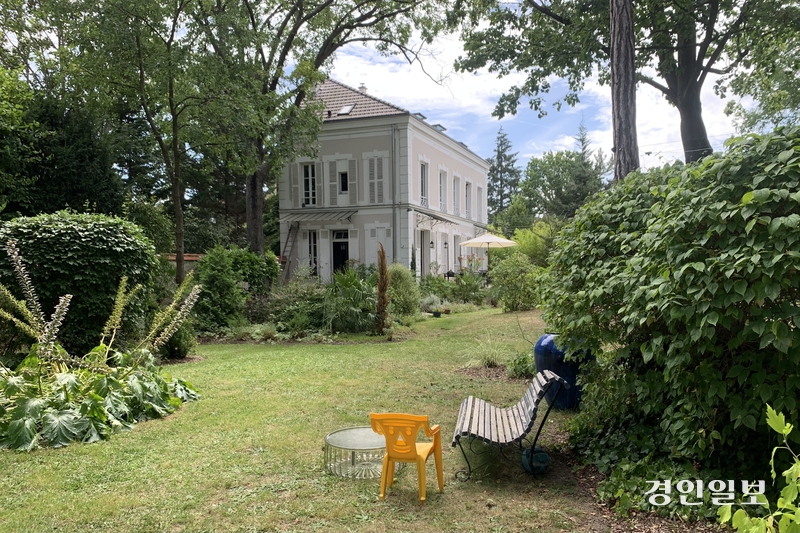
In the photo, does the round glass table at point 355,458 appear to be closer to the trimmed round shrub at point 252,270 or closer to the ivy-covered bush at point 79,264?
the ivy-covered bush at point 79,264

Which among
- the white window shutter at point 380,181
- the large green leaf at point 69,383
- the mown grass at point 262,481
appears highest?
the white window shutter at point 380,181

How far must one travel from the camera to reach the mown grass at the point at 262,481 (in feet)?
10.2

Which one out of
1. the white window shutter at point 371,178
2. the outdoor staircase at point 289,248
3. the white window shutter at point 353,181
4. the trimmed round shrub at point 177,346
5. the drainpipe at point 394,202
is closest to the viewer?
the trimmed round shrub at point 177,346

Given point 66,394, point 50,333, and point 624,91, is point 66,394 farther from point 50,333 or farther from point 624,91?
point 624,91

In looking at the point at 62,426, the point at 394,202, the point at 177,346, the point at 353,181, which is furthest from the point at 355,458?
the point at 353,181

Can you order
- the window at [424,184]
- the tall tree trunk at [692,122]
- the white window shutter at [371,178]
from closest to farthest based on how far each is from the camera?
the tall tree trunk at [692,122]
the white window shutter at [371,178]
the window at [424,184]

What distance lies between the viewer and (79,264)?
23.1 ft

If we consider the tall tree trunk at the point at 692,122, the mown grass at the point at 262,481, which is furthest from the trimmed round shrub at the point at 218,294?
the tall tree trunk at the point at 692,122

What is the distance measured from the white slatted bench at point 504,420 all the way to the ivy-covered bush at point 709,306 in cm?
61

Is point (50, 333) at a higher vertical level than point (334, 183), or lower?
lower

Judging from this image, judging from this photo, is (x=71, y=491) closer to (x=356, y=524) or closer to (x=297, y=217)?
(x=356, y=524)

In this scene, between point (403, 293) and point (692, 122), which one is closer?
point (692, 122)

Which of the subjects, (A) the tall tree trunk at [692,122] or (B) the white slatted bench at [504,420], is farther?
(A) the tall tree trunk at [692,122]

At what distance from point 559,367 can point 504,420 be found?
59.5 inches
